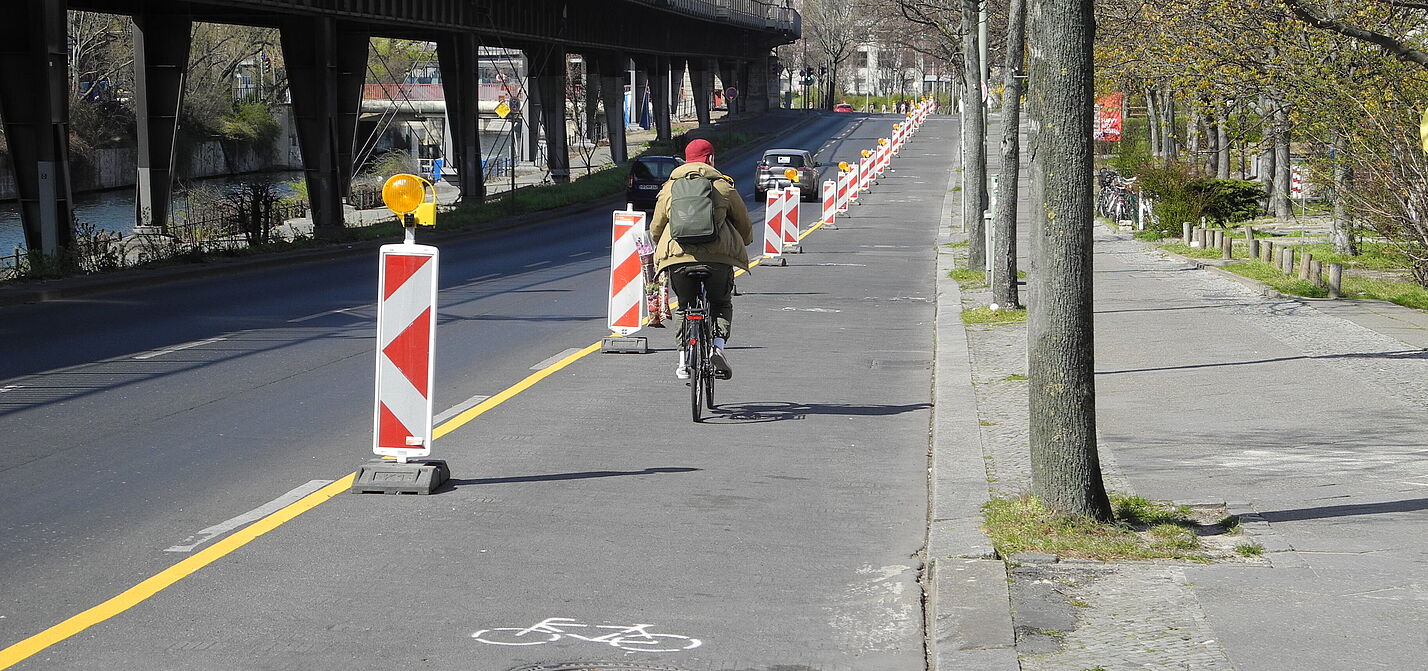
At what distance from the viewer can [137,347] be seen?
560 inches

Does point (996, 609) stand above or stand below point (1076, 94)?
below

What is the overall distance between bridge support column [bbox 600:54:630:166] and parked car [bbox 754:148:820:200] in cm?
2219

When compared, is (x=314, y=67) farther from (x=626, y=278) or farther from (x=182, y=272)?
(x=626, y=278)

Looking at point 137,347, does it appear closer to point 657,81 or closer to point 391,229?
point 391,229

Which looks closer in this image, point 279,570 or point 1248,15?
point 279,570

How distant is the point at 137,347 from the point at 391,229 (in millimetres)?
20633

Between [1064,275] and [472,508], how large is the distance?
3031 millimetres

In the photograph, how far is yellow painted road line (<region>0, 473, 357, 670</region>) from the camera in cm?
527

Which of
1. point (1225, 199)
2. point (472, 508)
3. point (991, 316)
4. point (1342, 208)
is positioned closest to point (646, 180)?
point (1225, 199)

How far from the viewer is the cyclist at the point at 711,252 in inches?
401

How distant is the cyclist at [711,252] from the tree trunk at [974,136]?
1108cm

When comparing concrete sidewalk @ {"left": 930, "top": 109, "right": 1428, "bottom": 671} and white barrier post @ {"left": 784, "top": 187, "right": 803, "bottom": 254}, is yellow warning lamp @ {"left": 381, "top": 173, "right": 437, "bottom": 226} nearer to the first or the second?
concrete sidewalk @ {"left": 930, "top": 109, "right": 1428, "bottom": 671}

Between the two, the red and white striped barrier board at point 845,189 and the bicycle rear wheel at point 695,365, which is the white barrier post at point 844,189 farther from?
the bicycle rear wheel at point 695,365

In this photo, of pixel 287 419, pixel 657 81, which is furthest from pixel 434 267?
pixel 657 81
